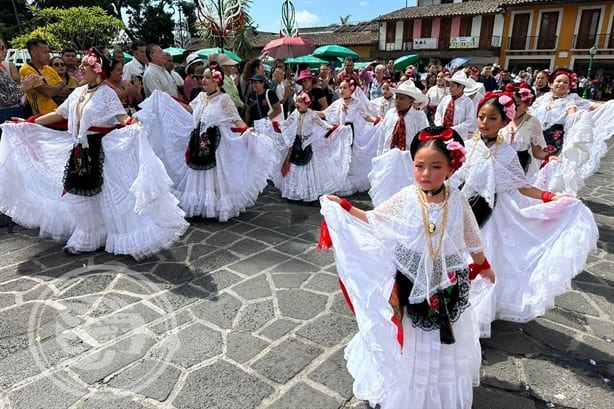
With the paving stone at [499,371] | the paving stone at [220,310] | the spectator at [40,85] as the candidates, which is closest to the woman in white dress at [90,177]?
the spectator at [40,85]

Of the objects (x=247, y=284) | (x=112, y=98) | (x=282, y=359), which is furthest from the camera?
(x=112, y=98)

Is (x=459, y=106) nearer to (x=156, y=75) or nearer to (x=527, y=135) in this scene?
(x=527, y=135)

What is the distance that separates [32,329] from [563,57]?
39.7 metres

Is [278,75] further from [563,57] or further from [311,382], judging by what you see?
[563,57]

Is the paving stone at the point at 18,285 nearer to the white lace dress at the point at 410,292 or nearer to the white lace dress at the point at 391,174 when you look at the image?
the white lace dress at the point at 410,292

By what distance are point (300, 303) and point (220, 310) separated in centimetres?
72

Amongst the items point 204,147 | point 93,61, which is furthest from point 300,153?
point 93,61

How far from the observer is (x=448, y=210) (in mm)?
2289

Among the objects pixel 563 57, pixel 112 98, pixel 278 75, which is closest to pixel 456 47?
pixel 563 57

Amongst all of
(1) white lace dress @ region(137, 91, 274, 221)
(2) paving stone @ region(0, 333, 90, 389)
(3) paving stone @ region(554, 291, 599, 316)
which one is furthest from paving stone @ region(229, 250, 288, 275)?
(3) paving stone @ region(554, 291, 599, 316)

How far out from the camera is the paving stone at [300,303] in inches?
146

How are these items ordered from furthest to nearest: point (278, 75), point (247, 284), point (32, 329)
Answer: point (278, 75) → point (247, 284) → point (32, 329)

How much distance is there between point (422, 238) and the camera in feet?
7.55

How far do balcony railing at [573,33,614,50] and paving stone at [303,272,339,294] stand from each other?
121ft
